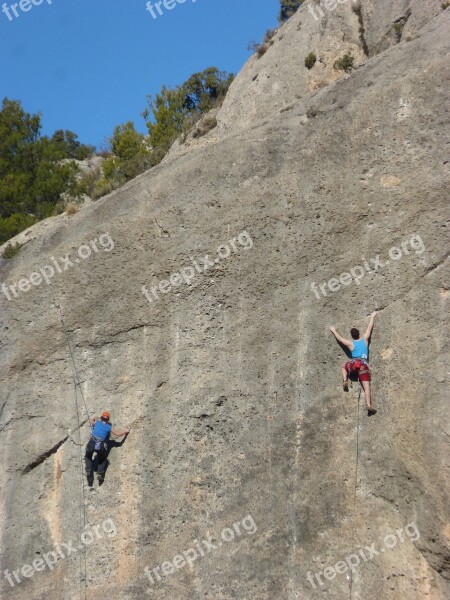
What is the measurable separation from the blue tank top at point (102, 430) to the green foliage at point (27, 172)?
8895 millimetres

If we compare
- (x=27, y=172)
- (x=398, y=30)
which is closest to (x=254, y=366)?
(x=398, y=30)

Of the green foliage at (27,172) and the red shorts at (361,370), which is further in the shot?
the green foliage at (27,172)

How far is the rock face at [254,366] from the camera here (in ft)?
27.0

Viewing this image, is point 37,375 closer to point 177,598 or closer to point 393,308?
point 177,598

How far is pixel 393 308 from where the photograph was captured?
29.3ft

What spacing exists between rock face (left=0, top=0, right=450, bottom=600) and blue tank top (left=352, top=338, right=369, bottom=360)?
0.84ft

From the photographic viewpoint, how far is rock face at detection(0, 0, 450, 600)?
324 inches

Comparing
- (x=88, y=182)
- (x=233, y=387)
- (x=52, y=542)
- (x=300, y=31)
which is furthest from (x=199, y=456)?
(x=88, y=182)

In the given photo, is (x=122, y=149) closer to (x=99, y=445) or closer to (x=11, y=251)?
(x=11, y=251)

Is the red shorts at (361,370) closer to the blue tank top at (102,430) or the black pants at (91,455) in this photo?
the blue tank top at (102,430)

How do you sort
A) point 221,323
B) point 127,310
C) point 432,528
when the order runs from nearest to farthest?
1. point 432,528
2. point 221,323
3. point 127,310

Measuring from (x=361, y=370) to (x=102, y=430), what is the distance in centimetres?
374

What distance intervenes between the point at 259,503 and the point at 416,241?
4041mm

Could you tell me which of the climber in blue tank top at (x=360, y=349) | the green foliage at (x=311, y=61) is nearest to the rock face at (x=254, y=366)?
the climber in blue tank top at (x=360, y=349)
